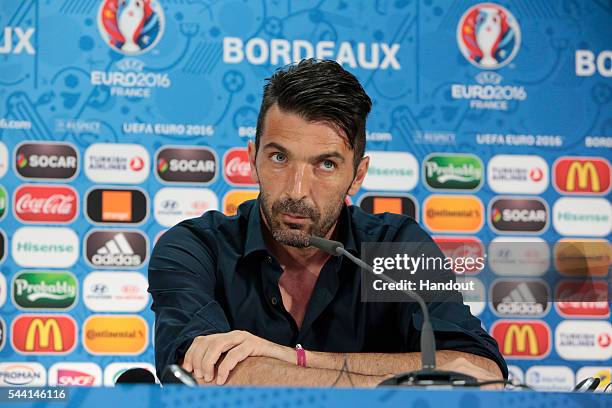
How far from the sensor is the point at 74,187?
3232 millimetres

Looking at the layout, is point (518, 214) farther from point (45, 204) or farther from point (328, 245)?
point (328, 245)

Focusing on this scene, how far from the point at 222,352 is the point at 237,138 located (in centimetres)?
180

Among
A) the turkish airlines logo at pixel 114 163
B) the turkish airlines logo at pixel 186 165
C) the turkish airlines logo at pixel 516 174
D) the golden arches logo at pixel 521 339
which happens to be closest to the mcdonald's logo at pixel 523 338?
the golden arches logo at pixel 521 339

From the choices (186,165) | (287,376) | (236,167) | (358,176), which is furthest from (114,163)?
(287,376)

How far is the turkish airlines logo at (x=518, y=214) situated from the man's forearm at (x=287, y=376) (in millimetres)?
2041

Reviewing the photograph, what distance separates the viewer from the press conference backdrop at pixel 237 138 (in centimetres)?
321

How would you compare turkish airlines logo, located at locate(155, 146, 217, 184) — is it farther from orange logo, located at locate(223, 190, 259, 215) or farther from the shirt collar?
the shirt collar

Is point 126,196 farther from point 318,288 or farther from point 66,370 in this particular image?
point 318,288

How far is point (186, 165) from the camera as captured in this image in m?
3.29

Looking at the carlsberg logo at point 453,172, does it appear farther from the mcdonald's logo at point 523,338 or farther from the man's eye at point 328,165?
the man's eye at point 328,165

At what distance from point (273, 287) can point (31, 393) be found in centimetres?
112

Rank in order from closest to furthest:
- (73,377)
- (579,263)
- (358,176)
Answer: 1. (579,263)
2. (358,176)
3. (73,377)

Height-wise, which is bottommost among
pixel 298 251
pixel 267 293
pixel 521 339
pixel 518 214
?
pixel 521 339

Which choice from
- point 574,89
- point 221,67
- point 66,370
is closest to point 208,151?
point 221,67
